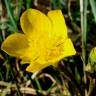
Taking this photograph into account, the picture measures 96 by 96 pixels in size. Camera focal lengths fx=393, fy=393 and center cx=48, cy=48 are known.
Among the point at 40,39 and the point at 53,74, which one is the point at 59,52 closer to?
the point at 40,39

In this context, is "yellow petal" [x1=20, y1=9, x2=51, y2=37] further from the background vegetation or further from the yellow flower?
the background vegetation

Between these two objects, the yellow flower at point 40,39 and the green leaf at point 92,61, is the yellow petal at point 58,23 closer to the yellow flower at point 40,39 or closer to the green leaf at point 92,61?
the yellow flower at point 40,39

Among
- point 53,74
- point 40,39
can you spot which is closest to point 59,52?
point 40,39

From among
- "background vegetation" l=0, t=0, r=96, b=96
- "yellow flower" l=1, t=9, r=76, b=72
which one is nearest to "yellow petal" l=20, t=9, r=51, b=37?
"yellow flower" l=1, t=9, r=76, b=72

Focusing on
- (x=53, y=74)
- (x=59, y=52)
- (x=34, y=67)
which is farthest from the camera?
(x=53, y=74)

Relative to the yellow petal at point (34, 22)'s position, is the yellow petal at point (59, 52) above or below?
below

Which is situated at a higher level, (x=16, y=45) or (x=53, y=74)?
(x=16, y=45)

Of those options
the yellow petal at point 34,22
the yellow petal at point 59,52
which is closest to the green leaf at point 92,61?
the yellow petal at point 59,52
